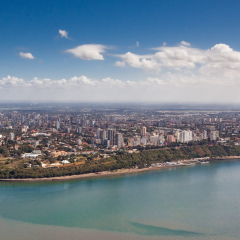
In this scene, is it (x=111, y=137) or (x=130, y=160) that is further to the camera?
(x=111, y=137)

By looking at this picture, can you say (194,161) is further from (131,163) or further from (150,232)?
(150,232)

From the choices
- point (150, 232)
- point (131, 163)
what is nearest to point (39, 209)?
point (150, 232)

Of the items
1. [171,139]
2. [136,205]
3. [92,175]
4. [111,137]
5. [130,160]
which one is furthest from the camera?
[171,139]

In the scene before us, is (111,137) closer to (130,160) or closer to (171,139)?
(171,139)

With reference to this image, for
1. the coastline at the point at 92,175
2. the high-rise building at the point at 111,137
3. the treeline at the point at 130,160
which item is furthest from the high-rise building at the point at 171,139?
the coastline at the point at 92,175

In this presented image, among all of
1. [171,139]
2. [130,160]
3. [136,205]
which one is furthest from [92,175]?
[171,139]

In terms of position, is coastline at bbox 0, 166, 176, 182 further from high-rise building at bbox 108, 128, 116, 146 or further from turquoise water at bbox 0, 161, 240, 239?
high-rise building at bbox 108, 128, 116, 146
